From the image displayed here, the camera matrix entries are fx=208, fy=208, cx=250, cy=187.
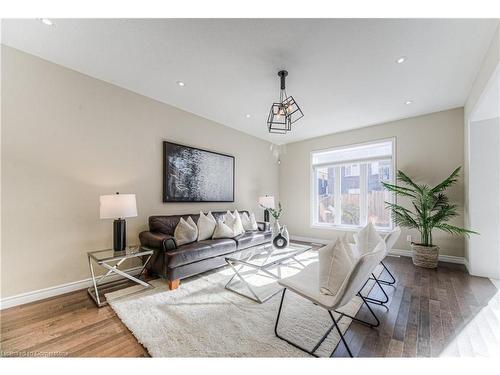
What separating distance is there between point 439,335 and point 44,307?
381cm

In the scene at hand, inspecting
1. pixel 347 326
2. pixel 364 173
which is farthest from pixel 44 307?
pixel 364 173

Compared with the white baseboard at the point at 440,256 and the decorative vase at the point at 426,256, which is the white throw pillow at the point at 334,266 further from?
the white baseboard at the point at 440,256

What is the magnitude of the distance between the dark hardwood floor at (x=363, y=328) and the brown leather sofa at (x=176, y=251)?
0.70m

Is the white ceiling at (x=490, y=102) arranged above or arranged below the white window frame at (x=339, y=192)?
above

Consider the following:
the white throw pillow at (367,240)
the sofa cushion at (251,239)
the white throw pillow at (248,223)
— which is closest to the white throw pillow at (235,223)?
the sofa cushion at (251,239)

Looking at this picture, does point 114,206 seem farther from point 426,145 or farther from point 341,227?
point 426,145

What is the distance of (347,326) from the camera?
1.88 metres

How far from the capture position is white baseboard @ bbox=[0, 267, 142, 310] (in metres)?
2.18

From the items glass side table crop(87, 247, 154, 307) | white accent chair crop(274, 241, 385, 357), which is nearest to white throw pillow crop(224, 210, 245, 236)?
glass side table crop(87, 247, 154, 307)

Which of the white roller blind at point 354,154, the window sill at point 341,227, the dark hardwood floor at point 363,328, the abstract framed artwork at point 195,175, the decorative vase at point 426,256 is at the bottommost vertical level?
the dark hardwood floor at point 363,328

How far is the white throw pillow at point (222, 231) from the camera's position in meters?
3.45

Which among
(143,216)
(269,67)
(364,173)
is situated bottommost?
(143,216)

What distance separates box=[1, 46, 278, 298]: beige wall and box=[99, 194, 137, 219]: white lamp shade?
1.47ft
